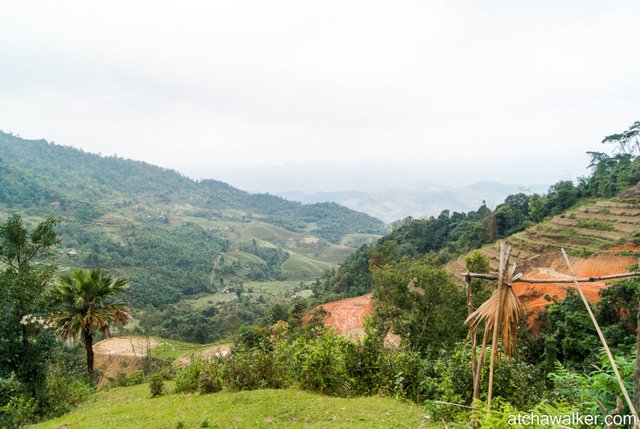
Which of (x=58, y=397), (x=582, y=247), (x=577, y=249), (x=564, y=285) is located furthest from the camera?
(x=582, y=247)

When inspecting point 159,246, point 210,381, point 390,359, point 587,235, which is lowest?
point 159,246

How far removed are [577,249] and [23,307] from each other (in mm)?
37550

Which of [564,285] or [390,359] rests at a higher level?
[390,359]

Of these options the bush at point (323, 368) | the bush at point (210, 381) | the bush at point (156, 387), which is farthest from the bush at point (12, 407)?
the bush at point (323, 368)

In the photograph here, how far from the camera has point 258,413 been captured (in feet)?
30.8

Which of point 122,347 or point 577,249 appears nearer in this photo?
point 577,249

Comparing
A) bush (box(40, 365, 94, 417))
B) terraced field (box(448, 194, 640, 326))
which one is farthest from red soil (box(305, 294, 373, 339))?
bush (box(40, 365, 94, 417))

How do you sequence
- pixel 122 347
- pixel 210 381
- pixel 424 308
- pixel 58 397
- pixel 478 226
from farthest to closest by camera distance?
pixel 478 226, pixel 122 347, pixel 424 308, pixel 58 397, pixel 210 381

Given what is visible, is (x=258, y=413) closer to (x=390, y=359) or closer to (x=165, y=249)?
(x=390, y=359)

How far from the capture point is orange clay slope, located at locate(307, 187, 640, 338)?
26688 mm

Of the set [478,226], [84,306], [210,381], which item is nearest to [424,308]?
[210,381]

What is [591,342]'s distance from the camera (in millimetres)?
16125

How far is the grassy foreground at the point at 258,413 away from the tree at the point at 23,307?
3076 millimetres

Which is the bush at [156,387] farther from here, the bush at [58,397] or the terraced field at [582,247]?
the terraced field at [582,247]
